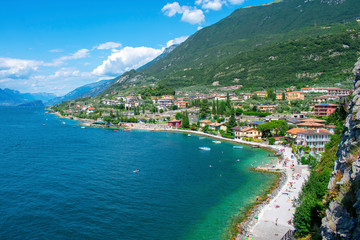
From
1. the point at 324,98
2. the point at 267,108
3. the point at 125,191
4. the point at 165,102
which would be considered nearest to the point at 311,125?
the point at 267,108

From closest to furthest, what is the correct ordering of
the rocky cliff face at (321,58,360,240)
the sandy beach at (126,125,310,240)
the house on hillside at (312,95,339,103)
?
the rocky cliff face at (321,58,360,240), the sandy beach at (126,125,310,240), the house on hillside at (312,95,339,103)

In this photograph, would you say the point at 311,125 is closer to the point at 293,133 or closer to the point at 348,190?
the point at 293,133

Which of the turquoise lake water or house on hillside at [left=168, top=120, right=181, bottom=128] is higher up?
house on hillside at [left=168, top=120, right=181, bottom=128]

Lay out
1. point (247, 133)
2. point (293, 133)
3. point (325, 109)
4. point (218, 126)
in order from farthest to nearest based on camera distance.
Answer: point (218, 126)
point (325, 109)
point (247, 133)
point (293, 133)

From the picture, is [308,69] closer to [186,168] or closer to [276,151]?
[276,151]

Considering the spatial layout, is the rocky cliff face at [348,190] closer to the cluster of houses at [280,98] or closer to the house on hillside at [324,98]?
the cluster of houses at [280,98]

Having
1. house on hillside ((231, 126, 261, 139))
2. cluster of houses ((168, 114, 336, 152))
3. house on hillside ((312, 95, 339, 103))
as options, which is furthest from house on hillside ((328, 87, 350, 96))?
house on hillside ((231, 126, 261, 139))

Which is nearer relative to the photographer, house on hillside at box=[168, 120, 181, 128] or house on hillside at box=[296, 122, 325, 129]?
house on hillside at box=[296, 122, 325, 129]

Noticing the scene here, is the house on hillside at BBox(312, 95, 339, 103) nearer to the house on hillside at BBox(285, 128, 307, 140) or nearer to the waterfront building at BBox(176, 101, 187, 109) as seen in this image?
the house on hillside at BBox(285, 128, 307, 140)
